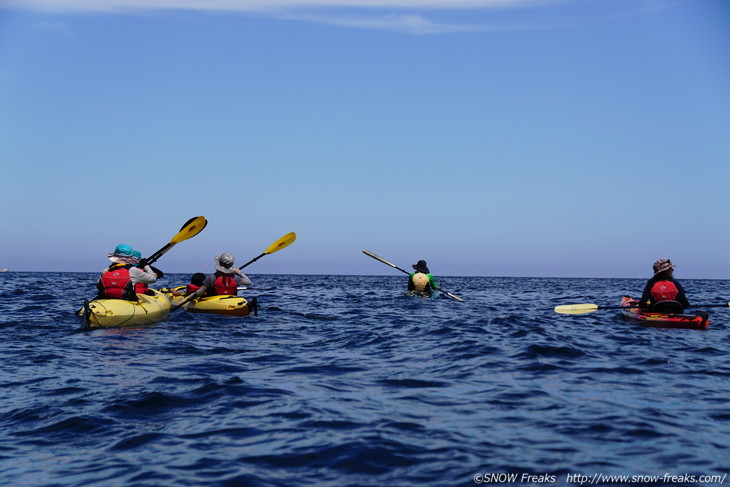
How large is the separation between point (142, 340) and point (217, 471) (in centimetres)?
745

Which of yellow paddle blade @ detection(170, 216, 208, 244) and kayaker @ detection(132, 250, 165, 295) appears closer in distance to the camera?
kayaker @ detection(132, 250, 165, 295)

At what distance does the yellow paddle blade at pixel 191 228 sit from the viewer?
59.7ft

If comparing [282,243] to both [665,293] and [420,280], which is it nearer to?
[420,280]

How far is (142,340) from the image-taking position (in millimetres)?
11562

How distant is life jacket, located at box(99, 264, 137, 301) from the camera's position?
45.0 feet

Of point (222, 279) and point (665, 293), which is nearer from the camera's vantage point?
point (665, 293)

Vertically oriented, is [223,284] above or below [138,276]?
below

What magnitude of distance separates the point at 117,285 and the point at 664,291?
38.4 ft

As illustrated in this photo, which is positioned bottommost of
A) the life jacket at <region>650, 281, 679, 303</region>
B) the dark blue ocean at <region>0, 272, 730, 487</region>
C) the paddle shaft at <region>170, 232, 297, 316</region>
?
the dark blue ocean at <region>0, 272, 730, 487</region>

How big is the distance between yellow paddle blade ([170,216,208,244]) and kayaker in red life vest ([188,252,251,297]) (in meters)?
2.17

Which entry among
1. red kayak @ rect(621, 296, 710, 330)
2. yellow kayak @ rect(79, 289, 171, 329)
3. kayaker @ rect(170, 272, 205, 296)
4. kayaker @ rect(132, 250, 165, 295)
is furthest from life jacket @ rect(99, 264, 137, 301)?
red kayak @ rect(621, 296, 710, 330)

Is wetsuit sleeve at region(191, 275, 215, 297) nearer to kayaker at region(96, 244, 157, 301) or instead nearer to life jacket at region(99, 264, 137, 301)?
kayaker at region(96, 244, 157, 301)

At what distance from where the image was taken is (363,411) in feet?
21.0

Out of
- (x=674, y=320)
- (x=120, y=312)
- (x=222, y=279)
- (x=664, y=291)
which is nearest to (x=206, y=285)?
(x=222, y=279)
